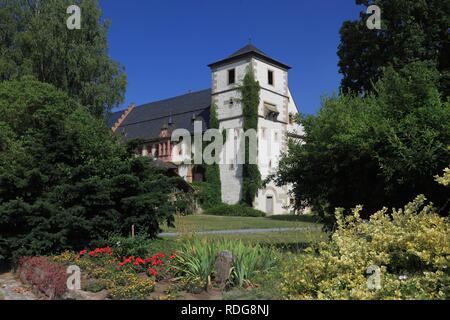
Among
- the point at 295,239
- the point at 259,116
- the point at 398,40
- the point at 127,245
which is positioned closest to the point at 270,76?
the point at 259,116

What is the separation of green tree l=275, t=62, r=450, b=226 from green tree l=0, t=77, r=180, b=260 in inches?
155

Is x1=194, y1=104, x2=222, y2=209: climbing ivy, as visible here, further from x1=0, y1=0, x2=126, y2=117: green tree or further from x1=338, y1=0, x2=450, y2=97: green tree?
x1=338, y1=0, x2=450, y2=97: green tree


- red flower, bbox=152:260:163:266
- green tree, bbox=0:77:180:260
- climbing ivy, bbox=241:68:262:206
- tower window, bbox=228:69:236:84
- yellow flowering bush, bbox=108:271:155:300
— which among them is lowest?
yellow flowering bush, bbox=108:271:155:300

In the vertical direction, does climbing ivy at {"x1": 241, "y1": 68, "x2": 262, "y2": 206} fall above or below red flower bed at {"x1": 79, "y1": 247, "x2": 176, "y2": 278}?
above

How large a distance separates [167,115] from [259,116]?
14166 millimetres

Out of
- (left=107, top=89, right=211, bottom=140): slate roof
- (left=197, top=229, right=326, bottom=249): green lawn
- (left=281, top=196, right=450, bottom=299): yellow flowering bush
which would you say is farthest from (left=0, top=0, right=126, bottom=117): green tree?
(left=281, top=196, right=450, bottom=299): yellow flowering bush

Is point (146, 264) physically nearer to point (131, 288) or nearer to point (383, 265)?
point (131, 288)

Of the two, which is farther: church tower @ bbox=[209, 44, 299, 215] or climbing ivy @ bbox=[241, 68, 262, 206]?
church tower @ bbox=[209, 44, 299, 215]

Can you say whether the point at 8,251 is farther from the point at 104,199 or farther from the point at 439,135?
the point at 439,135

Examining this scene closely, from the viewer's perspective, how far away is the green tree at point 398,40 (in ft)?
81.5

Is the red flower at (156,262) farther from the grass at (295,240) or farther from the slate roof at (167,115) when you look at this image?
the slate roof at (167,115)

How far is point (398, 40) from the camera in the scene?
2505 cm

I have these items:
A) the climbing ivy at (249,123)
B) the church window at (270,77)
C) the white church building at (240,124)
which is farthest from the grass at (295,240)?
the church window at (270,77)

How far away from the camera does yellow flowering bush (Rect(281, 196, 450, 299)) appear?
18.4 ft
